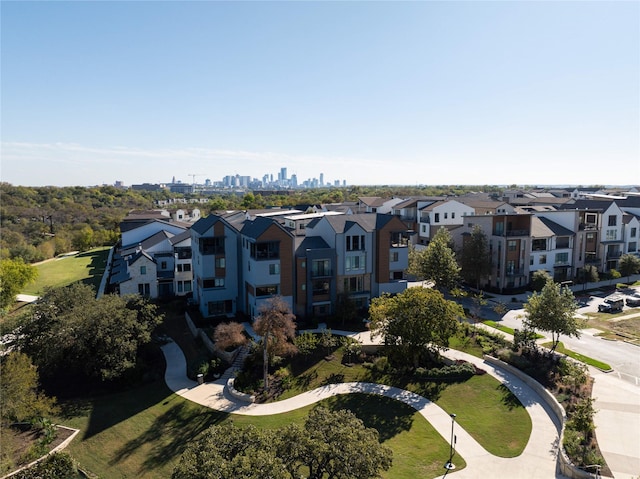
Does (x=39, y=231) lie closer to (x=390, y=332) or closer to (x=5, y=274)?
(x=5, y=274)

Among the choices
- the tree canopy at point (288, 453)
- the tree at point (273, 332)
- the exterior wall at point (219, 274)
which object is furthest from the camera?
the exterior wall at point (219, 274)

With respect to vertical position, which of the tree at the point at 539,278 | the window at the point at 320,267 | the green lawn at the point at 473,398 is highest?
the window at the point at 320,267

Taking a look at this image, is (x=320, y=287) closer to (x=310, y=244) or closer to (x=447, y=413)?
(x=310, y=244)

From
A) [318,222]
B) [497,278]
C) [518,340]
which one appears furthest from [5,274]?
[497,278]

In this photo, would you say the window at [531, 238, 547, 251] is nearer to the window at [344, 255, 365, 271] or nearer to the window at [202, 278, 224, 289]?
the window at [344, 255, 365, 271]

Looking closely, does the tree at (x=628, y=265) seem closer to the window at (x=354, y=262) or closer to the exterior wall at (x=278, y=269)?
the window at (x=354, y=262)

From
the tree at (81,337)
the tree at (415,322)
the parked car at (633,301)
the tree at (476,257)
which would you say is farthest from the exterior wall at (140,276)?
the parked car at (633,301)
